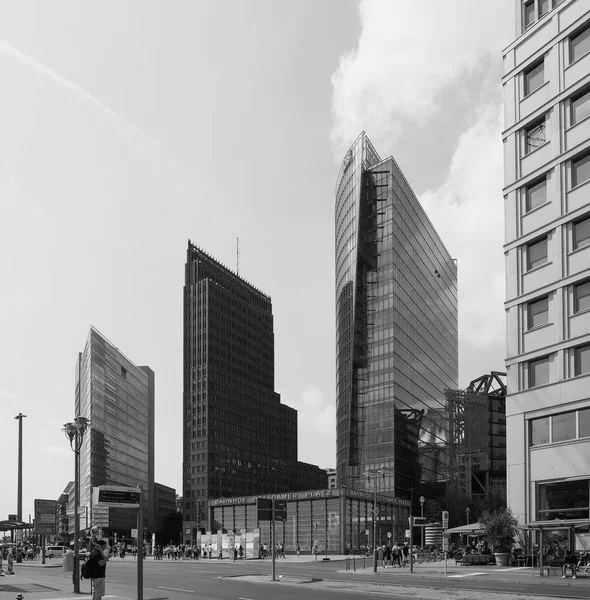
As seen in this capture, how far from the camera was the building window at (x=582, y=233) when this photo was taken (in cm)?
5588

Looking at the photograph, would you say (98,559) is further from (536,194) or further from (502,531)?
(536,194)

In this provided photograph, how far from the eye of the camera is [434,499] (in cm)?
14688

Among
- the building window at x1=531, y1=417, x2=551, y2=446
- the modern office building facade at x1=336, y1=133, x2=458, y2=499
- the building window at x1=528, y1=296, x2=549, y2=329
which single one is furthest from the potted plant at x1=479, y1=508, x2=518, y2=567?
the modern office building facade at x1=336, y1=133, x2=458, y2=499

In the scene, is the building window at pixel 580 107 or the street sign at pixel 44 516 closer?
the building window at pixel 580 107

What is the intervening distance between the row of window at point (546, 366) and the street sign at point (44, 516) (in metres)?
36.4

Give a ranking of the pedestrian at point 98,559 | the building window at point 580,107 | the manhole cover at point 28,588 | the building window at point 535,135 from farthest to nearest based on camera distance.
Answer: the building window at point 535,135 → the building window at point 580,107 → the manhole cover at point 28,588 → the pedestrian at point 98,559

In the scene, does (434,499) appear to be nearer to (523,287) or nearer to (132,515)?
(132,515)

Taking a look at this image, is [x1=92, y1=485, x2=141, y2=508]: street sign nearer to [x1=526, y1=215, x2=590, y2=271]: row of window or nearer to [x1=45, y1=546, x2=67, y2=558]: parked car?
[x1=526, y1=215, x2=590, y2=271]: row of window

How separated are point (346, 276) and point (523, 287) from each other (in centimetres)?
9097

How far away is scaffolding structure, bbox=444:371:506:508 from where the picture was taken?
143 m

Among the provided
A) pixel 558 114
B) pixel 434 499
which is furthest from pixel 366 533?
A: pixel 558 114

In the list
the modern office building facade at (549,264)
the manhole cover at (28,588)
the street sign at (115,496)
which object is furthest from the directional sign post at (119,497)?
the modern office building facade at (549,264)

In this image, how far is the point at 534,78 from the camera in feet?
207

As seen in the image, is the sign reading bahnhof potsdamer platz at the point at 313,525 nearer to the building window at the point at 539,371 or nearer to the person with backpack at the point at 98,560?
the building window at the point at 539,371
